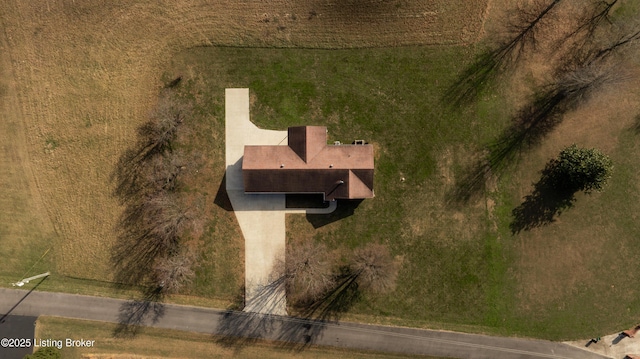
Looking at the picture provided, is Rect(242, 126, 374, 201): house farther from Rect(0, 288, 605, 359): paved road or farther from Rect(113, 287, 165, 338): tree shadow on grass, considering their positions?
Rect(113, 287, 165, 338): tree shadow on grass

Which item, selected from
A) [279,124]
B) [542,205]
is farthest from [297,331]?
[542,205]

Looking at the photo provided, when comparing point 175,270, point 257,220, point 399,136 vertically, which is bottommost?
point 175,270

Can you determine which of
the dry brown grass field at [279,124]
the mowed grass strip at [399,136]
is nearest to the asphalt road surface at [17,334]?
the dry brown grass field at [279,124]

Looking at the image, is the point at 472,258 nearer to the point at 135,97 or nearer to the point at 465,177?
the point at 465,177

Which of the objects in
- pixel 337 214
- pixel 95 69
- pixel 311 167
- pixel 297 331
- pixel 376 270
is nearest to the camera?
pixel 311 167

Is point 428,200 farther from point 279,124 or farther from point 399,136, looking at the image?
point 279,124

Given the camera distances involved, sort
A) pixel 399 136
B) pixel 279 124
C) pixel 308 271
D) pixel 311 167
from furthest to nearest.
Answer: pixel 279 124 < pixel 399 136 < pixel 308 271 < pixel 311 167

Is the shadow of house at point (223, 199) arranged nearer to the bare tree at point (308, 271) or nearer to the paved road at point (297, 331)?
the bare tree at point (308, 271)
